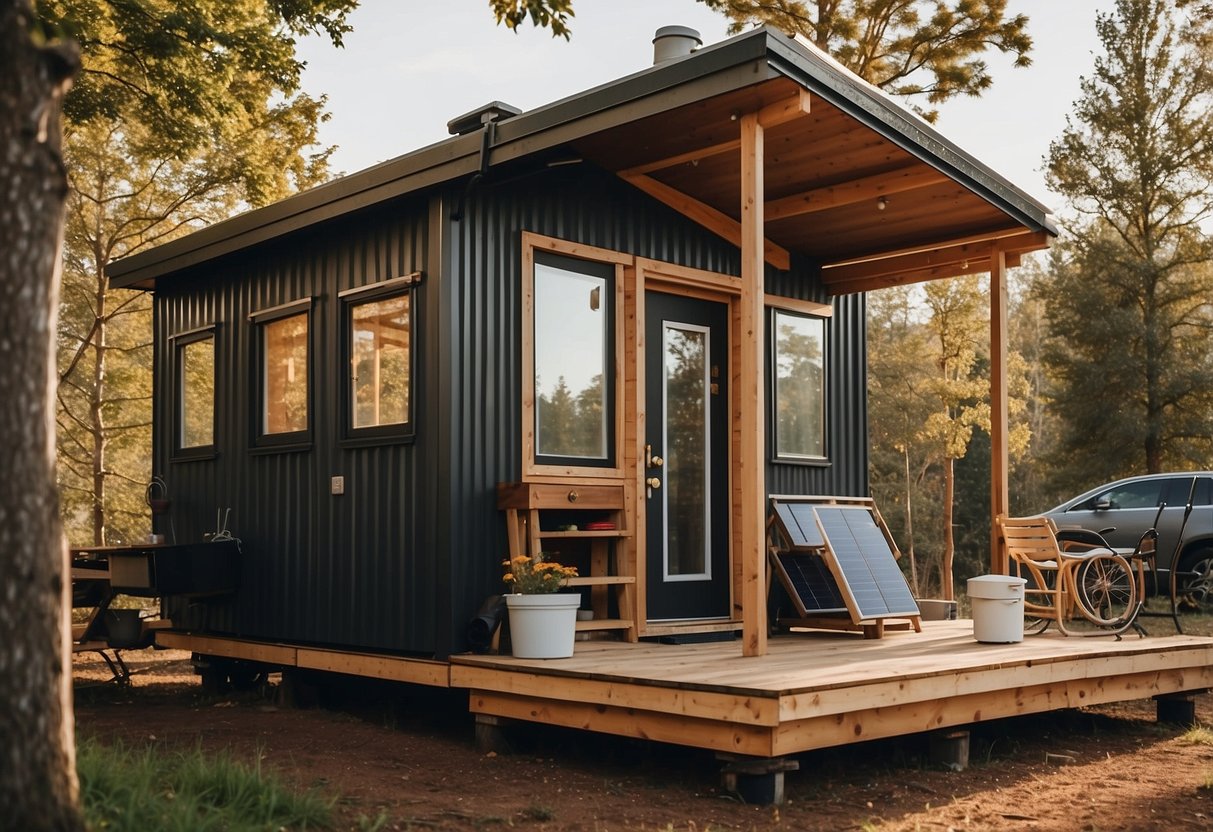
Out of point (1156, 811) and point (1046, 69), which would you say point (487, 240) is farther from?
point (1046, 69)

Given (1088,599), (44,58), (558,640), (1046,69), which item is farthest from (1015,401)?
(44,58)

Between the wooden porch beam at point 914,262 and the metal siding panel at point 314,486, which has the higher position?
the wooden porch beam at point 914,262

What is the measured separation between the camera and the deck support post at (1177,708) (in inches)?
309

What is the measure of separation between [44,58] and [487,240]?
13.6 ft

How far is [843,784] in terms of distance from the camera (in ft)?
19.1

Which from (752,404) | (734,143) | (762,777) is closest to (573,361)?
(734,143)

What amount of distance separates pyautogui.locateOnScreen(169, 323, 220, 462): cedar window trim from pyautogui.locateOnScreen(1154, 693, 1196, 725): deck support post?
21.8ft

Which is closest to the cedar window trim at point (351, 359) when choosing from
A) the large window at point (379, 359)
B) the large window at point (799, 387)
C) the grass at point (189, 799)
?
the large window at point (379, 359)

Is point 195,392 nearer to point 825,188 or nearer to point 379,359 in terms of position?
point 379,359

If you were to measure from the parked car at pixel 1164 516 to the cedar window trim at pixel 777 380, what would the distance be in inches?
189

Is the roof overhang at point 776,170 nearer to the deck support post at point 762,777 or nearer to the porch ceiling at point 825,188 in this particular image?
the porch ceiling at point 825,188

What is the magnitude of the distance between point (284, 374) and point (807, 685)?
15.4 feet

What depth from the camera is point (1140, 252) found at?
65.7ft

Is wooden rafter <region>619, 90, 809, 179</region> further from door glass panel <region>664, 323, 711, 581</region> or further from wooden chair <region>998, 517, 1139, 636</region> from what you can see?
wooden chair <region>998, 517, 1139, 636</region>
